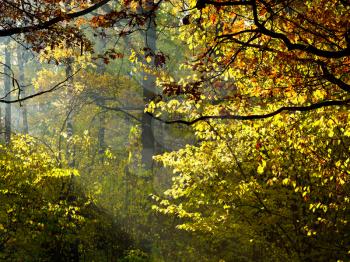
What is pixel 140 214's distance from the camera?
44.6 ft

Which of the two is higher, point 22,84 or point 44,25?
point 22,84

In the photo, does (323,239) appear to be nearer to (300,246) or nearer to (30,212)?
(300,246)

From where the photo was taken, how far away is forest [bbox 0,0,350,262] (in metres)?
5.83

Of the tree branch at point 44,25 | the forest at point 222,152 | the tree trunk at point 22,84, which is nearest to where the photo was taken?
the tree branch at point 44,25

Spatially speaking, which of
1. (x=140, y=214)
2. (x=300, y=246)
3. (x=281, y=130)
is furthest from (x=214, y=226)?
(x=140, y=214)

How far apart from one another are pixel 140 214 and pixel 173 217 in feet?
3.78

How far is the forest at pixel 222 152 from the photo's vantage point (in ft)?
19.1

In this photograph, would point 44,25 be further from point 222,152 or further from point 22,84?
point 22,84

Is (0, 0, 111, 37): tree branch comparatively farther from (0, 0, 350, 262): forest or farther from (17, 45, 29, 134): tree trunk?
(17, 45, 29, 134): tree trunk

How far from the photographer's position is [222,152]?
29.1 ft

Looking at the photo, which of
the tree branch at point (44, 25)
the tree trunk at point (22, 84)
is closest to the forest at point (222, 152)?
the tree branch at point (44, 25)

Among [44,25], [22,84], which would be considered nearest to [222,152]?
[44,25]

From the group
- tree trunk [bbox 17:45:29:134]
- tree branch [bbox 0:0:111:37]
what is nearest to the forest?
tree branch [bbox 0:0:111:37]

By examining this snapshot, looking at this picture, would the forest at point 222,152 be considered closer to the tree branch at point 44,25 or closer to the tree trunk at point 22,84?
the tree branch at point 44,25
